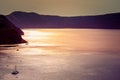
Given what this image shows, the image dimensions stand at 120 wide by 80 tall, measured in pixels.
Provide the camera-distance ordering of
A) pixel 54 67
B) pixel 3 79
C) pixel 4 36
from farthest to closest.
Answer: pixel 4 36
pixel 54 67
pixel 3 79

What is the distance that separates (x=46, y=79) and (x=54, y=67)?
15.0m

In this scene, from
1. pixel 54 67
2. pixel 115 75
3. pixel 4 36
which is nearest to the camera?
pixel 115 75

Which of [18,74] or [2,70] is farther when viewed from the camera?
[2,70]

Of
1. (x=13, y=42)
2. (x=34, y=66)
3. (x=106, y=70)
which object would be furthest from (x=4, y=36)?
(x=106, y=70)

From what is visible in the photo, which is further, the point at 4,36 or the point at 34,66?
the point at 4,36

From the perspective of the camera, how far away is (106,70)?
2445 inches

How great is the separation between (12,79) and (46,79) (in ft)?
17.1

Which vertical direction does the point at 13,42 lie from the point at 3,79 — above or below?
below

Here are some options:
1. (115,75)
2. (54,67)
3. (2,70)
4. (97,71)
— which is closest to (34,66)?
(54,67)

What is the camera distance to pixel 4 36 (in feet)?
404

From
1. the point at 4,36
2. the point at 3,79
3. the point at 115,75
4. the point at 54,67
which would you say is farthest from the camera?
the point at 4,36

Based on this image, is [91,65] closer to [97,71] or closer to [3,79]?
[97,71]

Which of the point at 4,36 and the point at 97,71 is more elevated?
the point at 97,71

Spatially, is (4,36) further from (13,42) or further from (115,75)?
(115,75)
